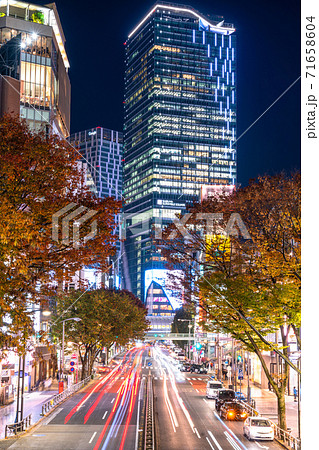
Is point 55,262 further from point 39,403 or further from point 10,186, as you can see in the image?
point 39,403

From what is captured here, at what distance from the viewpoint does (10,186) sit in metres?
16.7

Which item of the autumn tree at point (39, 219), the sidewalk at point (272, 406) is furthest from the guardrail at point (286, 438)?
the autumn tree at point (39, 219)

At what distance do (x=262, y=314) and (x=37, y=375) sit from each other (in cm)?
5244

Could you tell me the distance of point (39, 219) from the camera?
58.2 feet

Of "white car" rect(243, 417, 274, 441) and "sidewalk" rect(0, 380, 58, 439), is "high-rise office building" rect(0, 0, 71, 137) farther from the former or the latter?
"white car" rect(243, 417, 274, 441)

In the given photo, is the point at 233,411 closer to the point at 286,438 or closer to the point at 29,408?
the point at 286,438

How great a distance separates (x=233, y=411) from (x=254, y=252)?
663 inches

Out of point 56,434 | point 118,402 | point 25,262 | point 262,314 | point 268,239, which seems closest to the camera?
point 25,262

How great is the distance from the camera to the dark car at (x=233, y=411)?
1553 inches

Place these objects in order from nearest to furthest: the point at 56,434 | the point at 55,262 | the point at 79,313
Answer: the point at 55,262, the point at 56,434, the point at 79,313

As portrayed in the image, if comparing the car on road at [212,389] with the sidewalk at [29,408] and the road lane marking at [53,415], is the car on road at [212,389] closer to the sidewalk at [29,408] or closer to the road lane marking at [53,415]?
the sidewalk at [29,408]

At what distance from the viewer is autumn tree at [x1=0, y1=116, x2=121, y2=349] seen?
16156 millimetres

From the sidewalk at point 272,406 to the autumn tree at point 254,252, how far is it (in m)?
7.44
